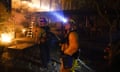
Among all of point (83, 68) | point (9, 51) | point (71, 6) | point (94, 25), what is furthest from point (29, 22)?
point (83, 68)

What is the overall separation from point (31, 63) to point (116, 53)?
4.64 meters

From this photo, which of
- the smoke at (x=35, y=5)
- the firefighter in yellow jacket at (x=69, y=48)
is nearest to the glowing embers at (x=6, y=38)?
the smoke at (x=35, y=5)

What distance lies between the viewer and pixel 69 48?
6441mm

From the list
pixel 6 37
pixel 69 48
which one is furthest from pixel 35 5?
pixel 69 48

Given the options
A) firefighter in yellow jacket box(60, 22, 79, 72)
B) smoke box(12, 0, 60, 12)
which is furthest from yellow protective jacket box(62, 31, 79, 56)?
smoke box(12, 0, 60, 12)

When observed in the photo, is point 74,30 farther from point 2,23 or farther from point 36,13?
point 36,13

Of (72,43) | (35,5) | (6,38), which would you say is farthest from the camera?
(35,5)

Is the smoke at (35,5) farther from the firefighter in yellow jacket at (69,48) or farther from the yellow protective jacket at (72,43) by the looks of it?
the yellow protective jacket at (72,43)

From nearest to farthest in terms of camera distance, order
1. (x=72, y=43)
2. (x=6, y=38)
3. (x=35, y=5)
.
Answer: (x=72, y=43) → (x=6, y=38) → (x=35, y=5)

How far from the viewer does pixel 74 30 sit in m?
6.43

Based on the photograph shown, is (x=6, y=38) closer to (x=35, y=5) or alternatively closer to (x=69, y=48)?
(x=69, y=48)

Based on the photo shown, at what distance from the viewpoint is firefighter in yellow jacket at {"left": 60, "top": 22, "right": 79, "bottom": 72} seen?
635 centimetres

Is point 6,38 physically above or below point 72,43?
below

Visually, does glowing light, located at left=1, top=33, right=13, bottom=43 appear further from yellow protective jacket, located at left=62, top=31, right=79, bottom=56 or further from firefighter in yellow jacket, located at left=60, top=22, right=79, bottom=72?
yellow protective jacket, located at left=62, top=31, right=79, bottom=56
